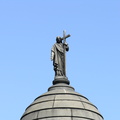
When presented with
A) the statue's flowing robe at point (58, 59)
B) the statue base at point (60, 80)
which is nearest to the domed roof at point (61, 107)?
the statue base at point (60, 80)

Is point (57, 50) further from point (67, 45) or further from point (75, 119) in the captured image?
point (75, 119)

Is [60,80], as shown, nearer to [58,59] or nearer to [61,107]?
[58,59]

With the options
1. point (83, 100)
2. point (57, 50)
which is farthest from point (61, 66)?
point (83, 100)

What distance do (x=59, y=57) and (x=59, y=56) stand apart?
0.06 m

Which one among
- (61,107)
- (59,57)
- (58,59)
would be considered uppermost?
(59,57)

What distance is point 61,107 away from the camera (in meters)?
19.4

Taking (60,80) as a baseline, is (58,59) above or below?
above

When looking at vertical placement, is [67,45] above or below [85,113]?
above

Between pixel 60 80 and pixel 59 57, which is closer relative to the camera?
pixel 60 80

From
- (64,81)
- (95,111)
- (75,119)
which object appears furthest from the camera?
(64,81)

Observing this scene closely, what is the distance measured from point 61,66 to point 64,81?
98 cm

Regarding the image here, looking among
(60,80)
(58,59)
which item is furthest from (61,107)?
(58,59)

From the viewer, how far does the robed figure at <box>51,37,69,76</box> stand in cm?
2233

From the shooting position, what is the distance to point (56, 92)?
2073cm
